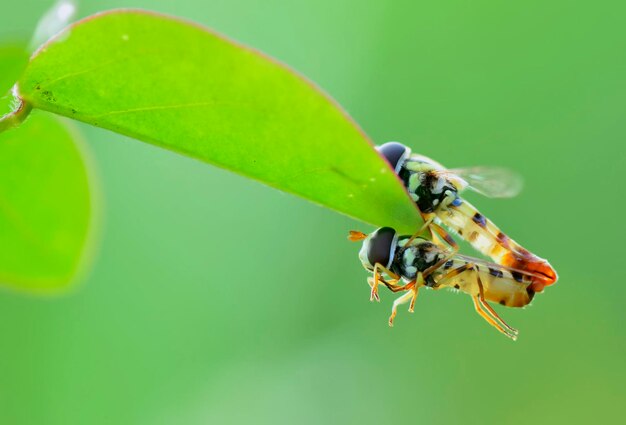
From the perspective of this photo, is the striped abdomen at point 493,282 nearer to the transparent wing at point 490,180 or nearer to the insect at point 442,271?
the insect at point 442,271

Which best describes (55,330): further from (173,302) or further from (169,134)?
(169,134)

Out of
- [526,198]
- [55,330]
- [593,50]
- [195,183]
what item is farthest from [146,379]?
[593,50]

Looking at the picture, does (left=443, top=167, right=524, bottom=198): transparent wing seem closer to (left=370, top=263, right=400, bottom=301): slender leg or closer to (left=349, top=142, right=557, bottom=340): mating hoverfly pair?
(left=349, top=142, right=557, bottom=340): mating hoverfly pair

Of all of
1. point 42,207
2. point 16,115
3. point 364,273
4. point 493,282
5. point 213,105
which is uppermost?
point 364,273

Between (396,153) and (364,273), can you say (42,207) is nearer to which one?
(396,153)

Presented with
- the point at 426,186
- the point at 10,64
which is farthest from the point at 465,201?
the point at 10,64
